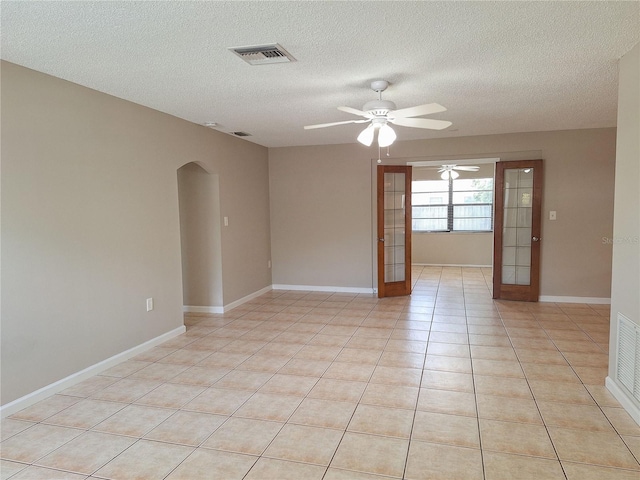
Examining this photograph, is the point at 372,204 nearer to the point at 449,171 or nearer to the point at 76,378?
the point at 449,171

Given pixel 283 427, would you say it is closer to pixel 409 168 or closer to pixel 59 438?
pixel 59 438

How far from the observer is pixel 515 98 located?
394 cm

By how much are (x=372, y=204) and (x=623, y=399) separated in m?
4.24

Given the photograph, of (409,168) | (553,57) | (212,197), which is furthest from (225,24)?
(409,168)

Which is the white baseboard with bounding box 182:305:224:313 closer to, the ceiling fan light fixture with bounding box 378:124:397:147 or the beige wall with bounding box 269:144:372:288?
the beige wall with bounding box 269:144:372:288

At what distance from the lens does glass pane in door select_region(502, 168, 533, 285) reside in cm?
591

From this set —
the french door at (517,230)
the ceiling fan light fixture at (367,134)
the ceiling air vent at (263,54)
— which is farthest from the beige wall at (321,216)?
the ceiling air vent at (263,54)

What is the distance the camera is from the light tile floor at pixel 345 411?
7.26ft

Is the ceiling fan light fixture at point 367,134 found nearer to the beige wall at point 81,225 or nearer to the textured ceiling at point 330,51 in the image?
the textured ceiling at point 330,51

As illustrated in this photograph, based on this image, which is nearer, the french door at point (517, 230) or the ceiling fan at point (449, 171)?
the french door at point (517, 230)

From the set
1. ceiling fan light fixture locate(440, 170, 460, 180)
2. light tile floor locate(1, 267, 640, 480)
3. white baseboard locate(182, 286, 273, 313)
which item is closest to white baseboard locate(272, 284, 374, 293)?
white baseboard locate(182, 286, 273, 313)

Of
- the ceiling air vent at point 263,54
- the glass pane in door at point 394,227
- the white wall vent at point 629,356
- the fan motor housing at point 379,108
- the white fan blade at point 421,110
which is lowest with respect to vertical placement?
the white wall vent at point 629,356

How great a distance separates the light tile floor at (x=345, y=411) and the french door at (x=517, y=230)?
1300mm

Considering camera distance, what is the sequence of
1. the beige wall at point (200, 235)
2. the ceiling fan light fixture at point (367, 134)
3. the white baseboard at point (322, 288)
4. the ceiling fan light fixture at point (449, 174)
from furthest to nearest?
the ceiling fan light fixture at point (449, 174) → the white baseboard at point (322, 288) → the beige wall at point (200, 235) → the ceiling fan light fixture at point (367, 134)
